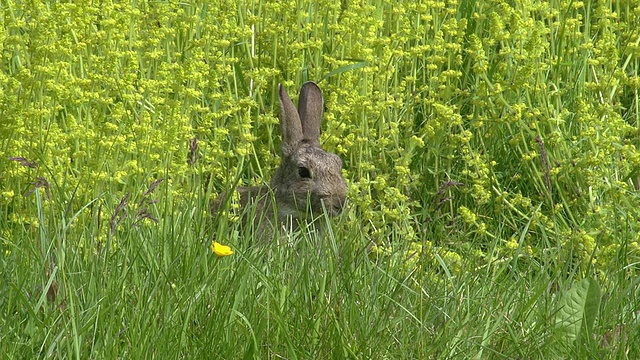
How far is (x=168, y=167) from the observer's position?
4203 mm

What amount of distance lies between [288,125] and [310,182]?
303 mm

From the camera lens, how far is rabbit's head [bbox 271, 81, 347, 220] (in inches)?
205

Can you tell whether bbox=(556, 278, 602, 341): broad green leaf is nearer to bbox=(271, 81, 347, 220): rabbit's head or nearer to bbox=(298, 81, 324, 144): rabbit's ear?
bbox=(271, 81, 347, 220): rabbit's head

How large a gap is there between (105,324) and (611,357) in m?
1.34

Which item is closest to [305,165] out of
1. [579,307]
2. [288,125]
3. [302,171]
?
[302,171]

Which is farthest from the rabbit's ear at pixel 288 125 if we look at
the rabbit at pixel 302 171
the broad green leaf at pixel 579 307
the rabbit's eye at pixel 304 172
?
the broad green leaf at pixel 579 307

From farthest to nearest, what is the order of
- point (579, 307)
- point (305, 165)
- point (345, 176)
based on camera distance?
point (305, 165)
point (345, 176)
point (579, 307)

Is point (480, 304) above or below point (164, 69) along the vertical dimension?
below

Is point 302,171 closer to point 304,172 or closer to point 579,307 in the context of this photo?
point 304,172

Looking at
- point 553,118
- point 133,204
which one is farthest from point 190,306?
point 553,118

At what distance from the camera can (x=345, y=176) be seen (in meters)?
5.18

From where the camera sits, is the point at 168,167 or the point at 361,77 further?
the point at 361,77

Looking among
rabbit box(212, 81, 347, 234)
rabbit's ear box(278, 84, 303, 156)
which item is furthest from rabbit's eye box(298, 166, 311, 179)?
rabbit's ear box(278, 84, 303, 156)

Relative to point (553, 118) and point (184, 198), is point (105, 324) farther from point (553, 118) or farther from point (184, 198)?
point (553, 118)
